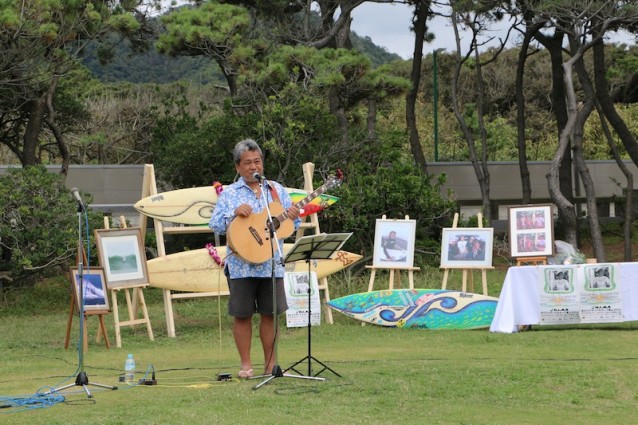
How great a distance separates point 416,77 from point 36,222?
9444mm

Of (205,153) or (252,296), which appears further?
(205,153)

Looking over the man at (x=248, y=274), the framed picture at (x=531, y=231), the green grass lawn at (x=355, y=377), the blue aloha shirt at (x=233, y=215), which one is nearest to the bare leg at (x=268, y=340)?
the man at (x=248, y=274)

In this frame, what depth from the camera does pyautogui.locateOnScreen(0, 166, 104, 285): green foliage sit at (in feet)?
42.4

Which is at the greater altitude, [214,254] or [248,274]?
[248,274]

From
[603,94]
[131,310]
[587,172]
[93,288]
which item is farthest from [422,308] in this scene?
[603,94]

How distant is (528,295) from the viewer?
10828 mm

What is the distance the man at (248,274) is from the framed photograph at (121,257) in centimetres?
348

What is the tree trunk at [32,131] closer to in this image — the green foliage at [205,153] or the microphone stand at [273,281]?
the green foliage at [205,153]

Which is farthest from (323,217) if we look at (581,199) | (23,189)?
(581,199)

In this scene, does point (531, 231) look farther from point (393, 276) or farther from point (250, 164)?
point (250, 164)

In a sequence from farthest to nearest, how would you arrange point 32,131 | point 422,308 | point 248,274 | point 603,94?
point 603,94
point 32,131
point 422,308
point 248,274

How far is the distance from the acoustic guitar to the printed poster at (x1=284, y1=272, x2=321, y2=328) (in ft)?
12.5

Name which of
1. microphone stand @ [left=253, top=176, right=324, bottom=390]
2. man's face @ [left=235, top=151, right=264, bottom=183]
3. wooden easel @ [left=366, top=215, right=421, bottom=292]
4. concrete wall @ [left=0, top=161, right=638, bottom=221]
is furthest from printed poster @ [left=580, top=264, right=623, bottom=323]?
concrete wall @ [left=0, top=161, right=638, bottom=221]

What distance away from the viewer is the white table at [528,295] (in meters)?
10.8
